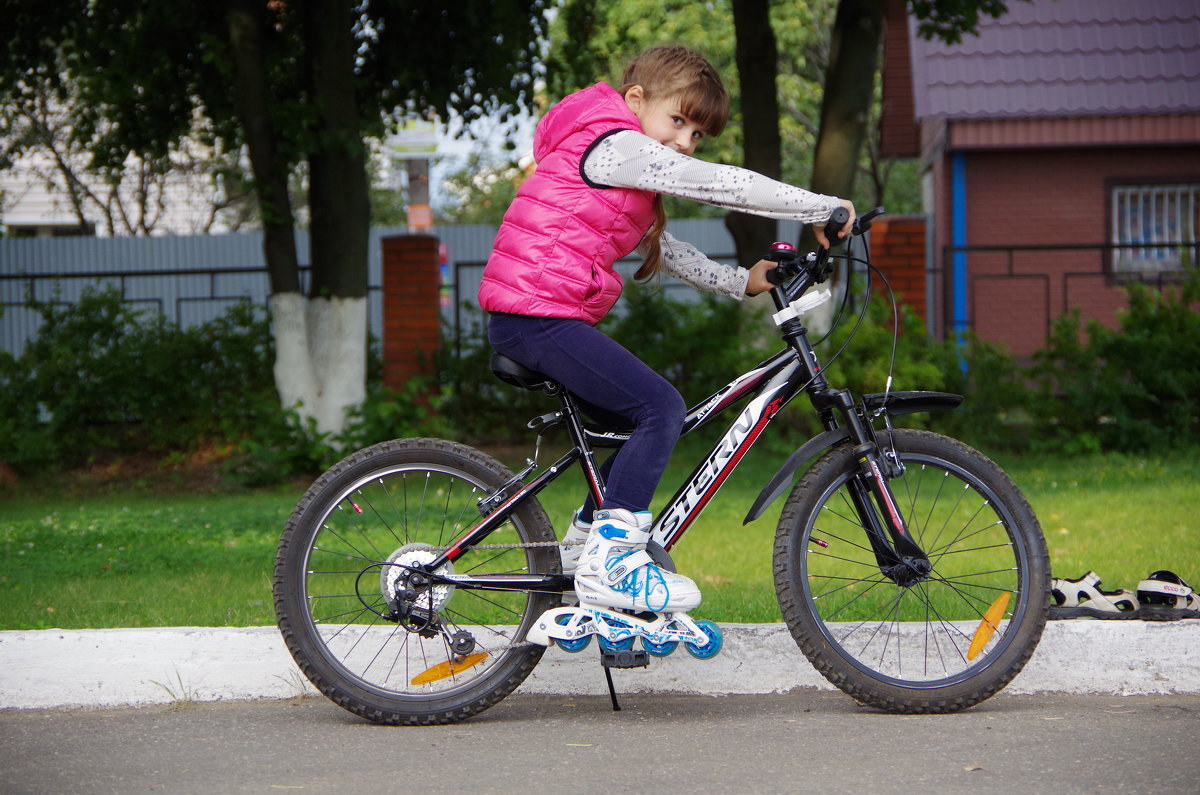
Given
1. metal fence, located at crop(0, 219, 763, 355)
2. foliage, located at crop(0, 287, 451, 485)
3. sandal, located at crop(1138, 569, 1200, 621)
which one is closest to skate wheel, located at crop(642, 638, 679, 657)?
sandal, located at crop(1138, 569, 1200, 621)

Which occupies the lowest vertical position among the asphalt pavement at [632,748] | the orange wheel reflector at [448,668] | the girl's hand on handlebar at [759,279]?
the asphalt pavement at [632,748]

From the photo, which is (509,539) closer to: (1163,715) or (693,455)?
(1163,715)

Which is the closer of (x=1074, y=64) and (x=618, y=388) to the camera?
(x=618, y=388)

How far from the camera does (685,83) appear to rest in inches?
148

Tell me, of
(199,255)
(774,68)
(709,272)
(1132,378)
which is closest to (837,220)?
(709,272)

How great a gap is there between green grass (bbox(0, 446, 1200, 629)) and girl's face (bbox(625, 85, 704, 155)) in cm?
181

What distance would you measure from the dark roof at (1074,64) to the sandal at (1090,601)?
536 inches

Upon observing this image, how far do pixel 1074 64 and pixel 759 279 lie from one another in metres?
14.8

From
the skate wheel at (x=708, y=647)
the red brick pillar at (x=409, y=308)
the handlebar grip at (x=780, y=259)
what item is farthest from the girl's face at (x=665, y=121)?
the red brick pillar at (x=409, y=308)

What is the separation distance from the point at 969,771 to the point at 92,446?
977cm

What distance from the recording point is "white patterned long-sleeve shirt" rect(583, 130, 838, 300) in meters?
3.59

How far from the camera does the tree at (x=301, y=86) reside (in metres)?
10.1

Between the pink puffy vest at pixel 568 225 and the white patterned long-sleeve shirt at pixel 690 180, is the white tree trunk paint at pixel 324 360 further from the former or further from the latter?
the white patterned long-sleeve shirt at pixel 690 180

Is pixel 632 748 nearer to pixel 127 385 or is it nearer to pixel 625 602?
pixel 625 602
